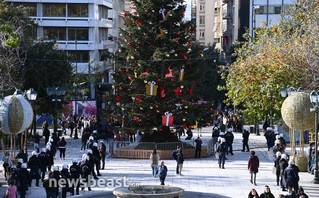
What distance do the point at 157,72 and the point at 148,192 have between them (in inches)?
739

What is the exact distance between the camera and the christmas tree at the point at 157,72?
3734 cm

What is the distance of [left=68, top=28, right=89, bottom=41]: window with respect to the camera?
75.1 meters

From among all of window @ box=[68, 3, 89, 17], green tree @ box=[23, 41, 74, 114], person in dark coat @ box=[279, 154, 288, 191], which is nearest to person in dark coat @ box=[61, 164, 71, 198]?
person in dark coat @ box=[279, 154, 288, 191]

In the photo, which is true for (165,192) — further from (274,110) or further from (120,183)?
(274,110)

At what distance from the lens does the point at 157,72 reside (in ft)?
126

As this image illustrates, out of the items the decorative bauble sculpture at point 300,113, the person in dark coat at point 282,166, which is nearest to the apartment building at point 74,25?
the decorative bauble sculpture at point 300,113

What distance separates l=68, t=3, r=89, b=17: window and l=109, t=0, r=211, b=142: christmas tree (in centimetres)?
3721

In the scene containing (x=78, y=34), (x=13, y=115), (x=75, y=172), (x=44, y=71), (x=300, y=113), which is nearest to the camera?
(x=75, y=172)

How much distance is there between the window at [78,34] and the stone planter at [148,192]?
55925 millimetres

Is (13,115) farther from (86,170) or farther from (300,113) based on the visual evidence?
(300,113)

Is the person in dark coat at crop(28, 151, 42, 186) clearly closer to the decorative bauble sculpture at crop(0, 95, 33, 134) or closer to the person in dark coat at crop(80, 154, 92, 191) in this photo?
the person in dark coat at crop(80, 154, 92, 191)

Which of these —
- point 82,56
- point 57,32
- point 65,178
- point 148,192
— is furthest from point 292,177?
point 57,32

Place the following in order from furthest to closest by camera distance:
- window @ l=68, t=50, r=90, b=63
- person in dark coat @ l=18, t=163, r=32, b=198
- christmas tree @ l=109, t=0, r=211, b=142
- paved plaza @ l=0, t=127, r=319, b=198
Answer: window @ l=68, t=50, r=90, b=63, christmas tree @ l=109, t=0, r=211, b=142, paved plaza @ l=0, t=127, r=319, b=198, person in dark coat @ l=18, t=163, r=32, b=198

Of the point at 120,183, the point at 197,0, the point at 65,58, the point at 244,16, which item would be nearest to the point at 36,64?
the point at 65,58
